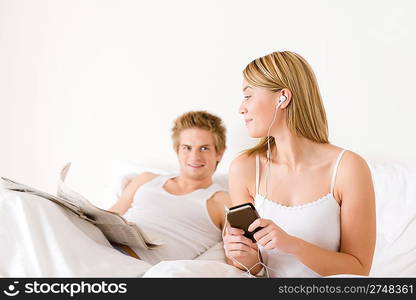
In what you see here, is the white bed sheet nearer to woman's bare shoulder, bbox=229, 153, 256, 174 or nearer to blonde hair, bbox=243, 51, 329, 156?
woman's bare shoulder, bbox=229, 153, 256, 174

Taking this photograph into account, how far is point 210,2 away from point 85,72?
2.64 ft

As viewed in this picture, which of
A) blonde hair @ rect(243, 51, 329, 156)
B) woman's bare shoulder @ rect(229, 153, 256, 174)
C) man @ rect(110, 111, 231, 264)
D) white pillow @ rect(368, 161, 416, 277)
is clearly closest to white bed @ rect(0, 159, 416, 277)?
white pillow @ rect(368, 161, 416, 277)

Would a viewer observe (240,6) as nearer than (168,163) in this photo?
Yes

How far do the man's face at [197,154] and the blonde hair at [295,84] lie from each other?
80 cm

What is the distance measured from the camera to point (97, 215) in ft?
5.87

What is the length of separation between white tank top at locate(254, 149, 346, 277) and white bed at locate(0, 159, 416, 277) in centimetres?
14

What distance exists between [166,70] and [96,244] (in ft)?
4.15

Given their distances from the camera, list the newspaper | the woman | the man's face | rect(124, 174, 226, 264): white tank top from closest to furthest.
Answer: the woman
the newspaper
rect(124, 174, 226, 264): white tank top
the man's face

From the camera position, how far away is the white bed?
1493 mm

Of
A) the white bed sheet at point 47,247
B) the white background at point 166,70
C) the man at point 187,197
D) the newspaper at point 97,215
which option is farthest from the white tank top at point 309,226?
the white background at point 166,70

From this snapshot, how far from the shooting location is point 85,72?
2.93m

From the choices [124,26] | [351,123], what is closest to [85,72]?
[124,26]

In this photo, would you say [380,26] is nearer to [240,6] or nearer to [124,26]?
[240,6]

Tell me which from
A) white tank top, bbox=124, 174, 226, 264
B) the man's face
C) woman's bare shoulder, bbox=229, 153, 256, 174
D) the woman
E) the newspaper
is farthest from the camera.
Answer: the man's face
